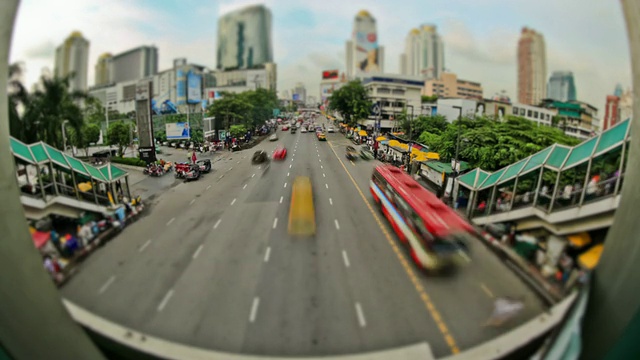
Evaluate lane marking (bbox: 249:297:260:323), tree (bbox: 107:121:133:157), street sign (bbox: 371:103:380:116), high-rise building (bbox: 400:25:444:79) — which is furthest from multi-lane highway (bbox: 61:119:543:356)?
high-rise building (bbox: 400:25:444:79)

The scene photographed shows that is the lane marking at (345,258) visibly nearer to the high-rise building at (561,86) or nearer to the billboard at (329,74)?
the billboard at (329,74)

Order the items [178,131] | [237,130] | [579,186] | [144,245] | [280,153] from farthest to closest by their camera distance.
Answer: [237,130] < [280,153] < [178,131] < [144,245] < [579,186]

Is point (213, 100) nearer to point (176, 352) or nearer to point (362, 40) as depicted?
point (362, 40)

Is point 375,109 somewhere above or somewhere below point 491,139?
above

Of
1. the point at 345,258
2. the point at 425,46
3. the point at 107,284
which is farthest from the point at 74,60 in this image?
the point at 425,46

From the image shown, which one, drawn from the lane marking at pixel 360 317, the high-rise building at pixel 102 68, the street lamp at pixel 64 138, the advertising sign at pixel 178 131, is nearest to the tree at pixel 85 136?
the street lamp at pixel 64 138

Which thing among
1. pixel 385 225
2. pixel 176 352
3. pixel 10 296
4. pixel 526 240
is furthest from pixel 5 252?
pixel 526 240

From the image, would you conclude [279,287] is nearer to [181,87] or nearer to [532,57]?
[181,87]
